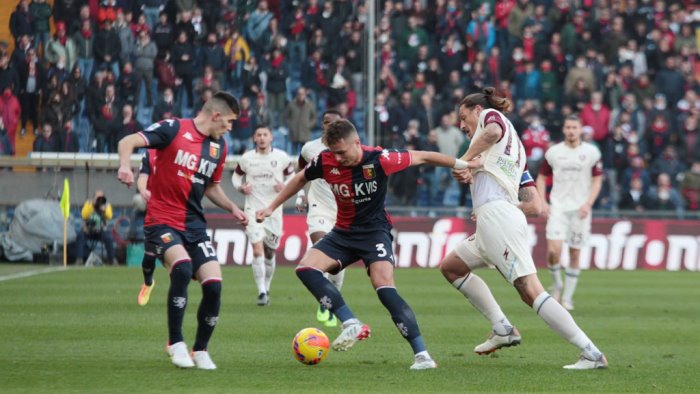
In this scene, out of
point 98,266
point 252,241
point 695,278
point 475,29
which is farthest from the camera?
point 475,29

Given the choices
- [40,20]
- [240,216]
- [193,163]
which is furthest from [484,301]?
[40,20]

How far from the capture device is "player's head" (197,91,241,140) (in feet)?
34.8

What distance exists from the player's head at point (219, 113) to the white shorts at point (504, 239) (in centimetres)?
232

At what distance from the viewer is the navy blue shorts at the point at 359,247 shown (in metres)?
10.7

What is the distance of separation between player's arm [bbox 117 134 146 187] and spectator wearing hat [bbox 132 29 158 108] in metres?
17.7

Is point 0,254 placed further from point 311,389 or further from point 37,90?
point 311,389

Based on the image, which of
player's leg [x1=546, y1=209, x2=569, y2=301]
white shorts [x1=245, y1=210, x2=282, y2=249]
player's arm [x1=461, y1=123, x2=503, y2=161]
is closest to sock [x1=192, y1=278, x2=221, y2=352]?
player's arm [x1=461, y1=123, x2=503, y2=161]

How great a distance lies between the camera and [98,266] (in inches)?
1032

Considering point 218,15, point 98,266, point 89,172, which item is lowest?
point 98,266

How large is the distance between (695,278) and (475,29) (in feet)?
30.4

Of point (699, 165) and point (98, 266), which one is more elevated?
point (699, 165)

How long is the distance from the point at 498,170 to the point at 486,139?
0.43 meters

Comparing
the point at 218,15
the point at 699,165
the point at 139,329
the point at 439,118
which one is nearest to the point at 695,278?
the point at 699,165

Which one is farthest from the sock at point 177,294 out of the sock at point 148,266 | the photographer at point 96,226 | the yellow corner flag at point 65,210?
the photographer at point 96,226
